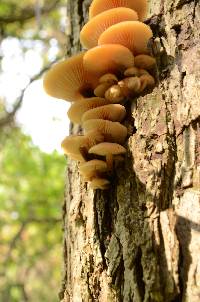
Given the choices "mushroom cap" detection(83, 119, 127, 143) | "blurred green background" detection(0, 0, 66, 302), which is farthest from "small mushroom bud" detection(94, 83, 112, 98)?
"blurred green background" detection(0, 0, 66, 302)

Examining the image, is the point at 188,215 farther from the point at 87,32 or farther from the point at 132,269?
the point at 87,32

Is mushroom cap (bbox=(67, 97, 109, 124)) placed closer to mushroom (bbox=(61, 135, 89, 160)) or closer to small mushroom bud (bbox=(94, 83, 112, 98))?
small mushroom bud (bbox=(94, 83, 112, 98))

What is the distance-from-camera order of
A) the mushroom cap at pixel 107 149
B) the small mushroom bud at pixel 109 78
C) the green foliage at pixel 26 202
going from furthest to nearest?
1. the green foliage at pixel 26 202
2. the small mushroom bud at pixel 109 78
3. the mushroom cap at pixel 107 149

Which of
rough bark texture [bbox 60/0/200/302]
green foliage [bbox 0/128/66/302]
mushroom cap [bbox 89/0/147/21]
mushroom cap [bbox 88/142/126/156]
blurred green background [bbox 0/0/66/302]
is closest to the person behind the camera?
rough bark texture [bbox 60/0/200/302]

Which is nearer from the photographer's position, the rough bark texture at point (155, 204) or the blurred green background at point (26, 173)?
the rough bark texture at point (155, 204)

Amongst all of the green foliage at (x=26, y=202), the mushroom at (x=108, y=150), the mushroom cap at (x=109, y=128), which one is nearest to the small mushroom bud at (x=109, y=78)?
the mushroom cap at (x=109, y=128)

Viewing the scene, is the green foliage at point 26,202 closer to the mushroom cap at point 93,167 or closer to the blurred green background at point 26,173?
the blurred green background at point 26,173
